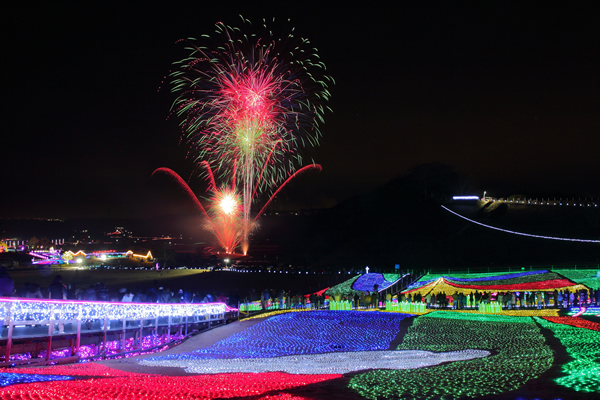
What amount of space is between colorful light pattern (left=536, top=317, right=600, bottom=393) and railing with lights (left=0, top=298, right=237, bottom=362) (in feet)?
36.8

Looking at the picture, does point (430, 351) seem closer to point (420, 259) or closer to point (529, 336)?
point (529, 336)

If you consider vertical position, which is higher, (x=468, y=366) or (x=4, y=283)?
(x=4, y=283)

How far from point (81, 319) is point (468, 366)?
989 centimetres

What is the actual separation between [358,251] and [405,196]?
34.9 meters

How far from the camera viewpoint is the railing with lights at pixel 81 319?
1164 centimetres

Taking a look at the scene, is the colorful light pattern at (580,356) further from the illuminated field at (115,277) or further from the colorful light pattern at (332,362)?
the illuminated field at (115,277)

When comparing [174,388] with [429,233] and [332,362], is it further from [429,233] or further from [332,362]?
[429,233]

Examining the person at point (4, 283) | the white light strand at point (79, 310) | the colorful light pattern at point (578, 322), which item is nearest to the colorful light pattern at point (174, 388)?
the white light strand at point (79, 310)

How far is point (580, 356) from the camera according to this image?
34.9 ft

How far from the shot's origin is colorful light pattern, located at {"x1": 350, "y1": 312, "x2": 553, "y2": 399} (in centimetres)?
779

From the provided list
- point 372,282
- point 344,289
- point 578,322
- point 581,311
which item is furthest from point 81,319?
point 372,282

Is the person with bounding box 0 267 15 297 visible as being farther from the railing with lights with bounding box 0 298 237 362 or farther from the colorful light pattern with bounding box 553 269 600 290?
the colorful light pattern with bounding box 553 269 600 290

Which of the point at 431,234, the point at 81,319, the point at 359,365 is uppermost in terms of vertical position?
the point at 431,234

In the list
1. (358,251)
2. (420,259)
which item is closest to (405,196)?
(358,251)
